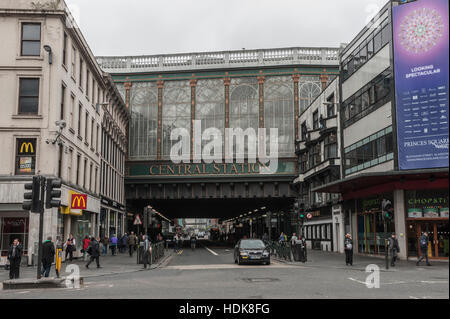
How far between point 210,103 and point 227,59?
5890 mm

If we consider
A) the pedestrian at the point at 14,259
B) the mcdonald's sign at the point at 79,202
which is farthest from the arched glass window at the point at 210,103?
the pedestrian at the point at 14,259

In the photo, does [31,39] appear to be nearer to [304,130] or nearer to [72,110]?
[72,110]

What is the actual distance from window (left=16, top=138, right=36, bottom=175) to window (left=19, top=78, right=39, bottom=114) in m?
1.93

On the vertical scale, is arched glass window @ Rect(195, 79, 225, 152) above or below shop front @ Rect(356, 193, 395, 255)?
above

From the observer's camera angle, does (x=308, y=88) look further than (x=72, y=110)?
Yes

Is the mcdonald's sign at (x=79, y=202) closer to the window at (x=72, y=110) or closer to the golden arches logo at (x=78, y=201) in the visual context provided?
the golden arches logo at (x=78, y=201)

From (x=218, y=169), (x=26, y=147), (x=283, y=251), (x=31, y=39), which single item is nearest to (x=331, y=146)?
(x=283, y=251)

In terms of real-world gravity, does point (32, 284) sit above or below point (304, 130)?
below

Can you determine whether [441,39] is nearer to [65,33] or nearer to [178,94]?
[65,33]

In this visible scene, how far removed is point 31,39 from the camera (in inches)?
1224

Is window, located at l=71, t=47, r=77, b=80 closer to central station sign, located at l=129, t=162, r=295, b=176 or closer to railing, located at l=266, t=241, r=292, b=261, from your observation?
railing, located at l=266, t=241, r=292, b=261

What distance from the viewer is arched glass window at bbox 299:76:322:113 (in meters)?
58.4

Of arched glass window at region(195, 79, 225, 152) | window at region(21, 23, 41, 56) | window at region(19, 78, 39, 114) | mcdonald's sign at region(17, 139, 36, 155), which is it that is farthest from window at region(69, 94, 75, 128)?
arched glass window at region(195, 79, 225, 152)
